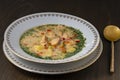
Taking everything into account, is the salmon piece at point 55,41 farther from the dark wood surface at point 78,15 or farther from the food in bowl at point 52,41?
the dark wood surface at point 78,15

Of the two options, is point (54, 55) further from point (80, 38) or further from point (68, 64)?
point (80, 38)

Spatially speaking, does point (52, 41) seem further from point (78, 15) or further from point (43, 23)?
point (78, 15)

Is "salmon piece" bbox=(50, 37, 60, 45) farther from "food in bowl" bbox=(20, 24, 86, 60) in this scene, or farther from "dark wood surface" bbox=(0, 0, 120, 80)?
"dark wood surface" bbox=(0, 0, 120, 80)

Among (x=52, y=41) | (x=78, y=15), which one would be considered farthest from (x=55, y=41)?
(x=78, y=15)

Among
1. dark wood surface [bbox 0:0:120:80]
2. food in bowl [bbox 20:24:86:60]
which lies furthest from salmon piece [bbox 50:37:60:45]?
dark wood surface [bbox 0:0:120:80]

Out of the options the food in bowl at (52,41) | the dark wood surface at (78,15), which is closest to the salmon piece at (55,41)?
the food in bowl at (52,41)
